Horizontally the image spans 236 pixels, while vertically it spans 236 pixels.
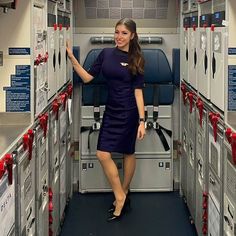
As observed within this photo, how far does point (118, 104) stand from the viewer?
4.46 meters

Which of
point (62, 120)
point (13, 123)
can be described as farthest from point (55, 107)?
point (13, 123)

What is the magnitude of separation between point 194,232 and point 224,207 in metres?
1.51

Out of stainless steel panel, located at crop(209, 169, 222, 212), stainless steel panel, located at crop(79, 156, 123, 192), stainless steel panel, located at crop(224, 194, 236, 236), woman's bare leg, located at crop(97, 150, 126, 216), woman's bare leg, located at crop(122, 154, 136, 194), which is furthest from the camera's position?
stainless steel panel, located at crop(79, 156, 123, 192)

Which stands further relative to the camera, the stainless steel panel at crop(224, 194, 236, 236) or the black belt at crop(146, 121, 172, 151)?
the black belt at crop(146, 121, 172, 151)

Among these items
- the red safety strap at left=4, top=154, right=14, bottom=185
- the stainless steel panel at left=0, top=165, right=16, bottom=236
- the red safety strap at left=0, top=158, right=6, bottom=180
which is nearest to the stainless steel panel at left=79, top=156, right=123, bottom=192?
the stainless steel panel at left=0, top=165, right=16, bottom=236

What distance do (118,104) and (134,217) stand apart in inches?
42.8

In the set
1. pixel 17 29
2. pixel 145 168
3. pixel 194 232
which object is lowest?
pixel 194 232

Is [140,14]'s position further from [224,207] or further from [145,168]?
[224,207]

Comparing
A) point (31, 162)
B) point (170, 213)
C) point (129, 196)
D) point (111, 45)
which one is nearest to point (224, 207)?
point (31, 162)

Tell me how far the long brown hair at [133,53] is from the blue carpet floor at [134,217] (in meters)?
1.37

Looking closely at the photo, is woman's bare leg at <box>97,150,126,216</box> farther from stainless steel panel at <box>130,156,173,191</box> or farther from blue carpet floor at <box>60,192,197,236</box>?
stainless steel panel at <box>130,156,173,191</box>

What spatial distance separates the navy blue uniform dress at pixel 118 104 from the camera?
4434 millimetres

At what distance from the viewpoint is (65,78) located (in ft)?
15.1

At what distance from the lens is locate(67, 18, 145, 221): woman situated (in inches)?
173
